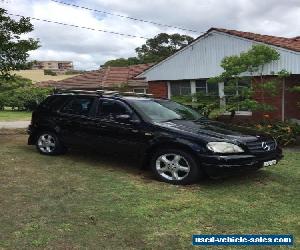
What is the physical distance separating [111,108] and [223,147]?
244cm

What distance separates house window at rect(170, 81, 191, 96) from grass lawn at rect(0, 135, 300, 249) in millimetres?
10727

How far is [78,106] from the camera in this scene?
924 cm

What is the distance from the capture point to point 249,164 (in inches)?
287

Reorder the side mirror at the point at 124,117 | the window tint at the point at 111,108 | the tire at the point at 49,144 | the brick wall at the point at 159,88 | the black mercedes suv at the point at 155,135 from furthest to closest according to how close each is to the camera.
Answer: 1. the brick wall at the point at 159,88
2. the tire at the point at 49,144
3. the window tint at the point at 111,108
4. the side mirror at the point at 124,117
5. the black mercedes suv at the point at 155,135

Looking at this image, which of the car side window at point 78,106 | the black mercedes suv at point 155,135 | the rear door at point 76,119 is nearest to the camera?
the black mercedes suv at point 155,135

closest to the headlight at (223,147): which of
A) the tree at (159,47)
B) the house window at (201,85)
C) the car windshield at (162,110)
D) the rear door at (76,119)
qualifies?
the car windshield at (162,110)

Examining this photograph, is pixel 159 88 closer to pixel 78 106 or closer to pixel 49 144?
pixel 49 144

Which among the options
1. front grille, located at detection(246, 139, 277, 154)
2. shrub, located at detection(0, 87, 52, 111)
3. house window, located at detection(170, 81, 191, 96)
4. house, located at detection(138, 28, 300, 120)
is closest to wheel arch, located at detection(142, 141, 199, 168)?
front grille, located at detection(246, 139, 277, 154)

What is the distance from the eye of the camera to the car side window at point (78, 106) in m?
9.02

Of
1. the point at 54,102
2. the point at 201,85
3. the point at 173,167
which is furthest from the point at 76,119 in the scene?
the point at 201,85

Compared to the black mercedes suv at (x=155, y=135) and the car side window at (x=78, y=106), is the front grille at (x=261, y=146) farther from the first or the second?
the car side window at (x=78, y=106)

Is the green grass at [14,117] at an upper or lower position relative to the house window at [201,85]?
lower

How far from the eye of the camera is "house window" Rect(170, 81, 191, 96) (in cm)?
1934

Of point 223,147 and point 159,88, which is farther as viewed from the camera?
point 159,88
